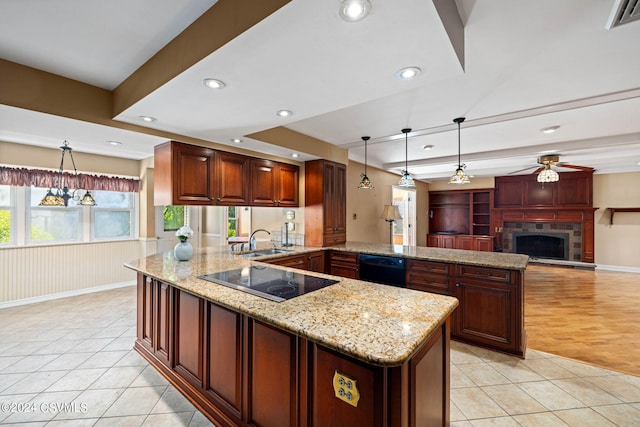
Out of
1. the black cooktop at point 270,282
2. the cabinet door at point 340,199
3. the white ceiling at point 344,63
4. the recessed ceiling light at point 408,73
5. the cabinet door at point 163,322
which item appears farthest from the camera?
the cabinet door at point 340,199

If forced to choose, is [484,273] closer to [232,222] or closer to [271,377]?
[271,377]

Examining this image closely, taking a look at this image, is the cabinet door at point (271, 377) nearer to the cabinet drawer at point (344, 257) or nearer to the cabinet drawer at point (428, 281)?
the cabinet drawer at point (428, 281)

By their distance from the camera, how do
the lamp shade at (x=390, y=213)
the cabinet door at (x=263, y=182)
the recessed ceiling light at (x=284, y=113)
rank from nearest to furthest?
the recessed ceiling light at (x=284, y=113) < the cabinet door at (x=263, y=182) < the lamp shade at (x=390, y=213)

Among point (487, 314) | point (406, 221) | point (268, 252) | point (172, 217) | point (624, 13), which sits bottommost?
point (487, 314)

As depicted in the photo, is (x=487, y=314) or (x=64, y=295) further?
(x=64, y=295)

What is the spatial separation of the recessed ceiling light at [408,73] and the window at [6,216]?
5547 millimetres

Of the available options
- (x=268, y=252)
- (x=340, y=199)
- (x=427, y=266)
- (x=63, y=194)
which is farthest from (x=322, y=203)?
(x=63, y=194)

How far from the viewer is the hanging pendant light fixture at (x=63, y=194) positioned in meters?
3.54

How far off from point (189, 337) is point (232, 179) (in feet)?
6.62

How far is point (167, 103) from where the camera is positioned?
2.11 metres

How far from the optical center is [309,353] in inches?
50.6

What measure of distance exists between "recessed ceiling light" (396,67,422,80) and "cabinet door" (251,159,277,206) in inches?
98.2

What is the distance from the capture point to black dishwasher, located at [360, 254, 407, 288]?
3342 millimetres

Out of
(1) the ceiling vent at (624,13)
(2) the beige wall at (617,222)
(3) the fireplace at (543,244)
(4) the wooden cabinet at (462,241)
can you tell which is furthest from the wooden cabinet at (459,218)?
(1) the ceiling vent at (624,13)
